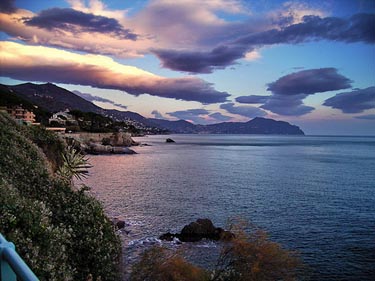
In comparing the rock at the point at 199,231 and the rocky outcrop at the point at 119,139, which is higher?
the rocky outcrop at the point at 119,139

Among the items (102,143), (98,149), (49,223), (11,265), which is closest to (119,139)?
(102,143)

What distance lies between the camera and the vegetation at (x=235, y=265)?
14.4m

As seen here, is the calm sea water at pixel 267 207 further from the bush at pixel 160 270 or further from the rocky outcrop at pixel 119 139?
the rocky outcrop at pixel 119 139

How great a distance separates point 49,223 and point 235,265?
353 inches

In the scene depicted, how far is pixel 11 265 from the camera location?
264 centimetres

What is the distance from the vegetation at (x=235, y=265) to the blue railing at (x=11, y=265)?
12046 millimetres

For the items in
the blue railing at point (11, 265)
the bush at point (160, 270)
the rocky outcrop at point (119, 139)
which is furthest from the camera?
the rocky outcrop at point (119, 139)

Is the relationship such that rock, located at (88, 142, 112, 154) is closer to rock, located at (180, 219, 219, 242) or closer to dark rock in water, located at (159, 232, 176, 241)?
dark rock in water, located at (159, 232, 176, 241)

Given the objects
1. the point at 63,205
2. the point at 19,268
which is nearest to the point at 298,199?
the point at 63,205

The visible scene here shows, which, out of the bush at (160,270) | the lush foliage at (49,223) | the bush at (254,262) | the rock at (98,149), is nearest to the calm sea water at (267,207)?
the bush at (254,262)

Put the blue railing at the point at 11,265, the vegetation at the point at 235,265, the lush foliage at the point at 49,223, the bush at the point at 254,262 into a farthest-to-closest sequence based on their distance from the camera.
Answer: the bush at the point at 254,262, the vegetation at the point at 235,265, the lush foliage at the point at 49,223, the blue railing at the point at 11,265

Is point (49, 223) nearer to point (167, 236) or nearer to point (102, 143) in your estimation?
point (167, 236)

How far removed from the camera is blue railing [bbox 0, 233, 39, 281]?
8.23 feet

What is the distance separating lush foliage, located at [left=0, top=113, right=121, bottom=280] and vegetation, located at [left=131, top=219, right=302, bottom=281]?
1.73 m
